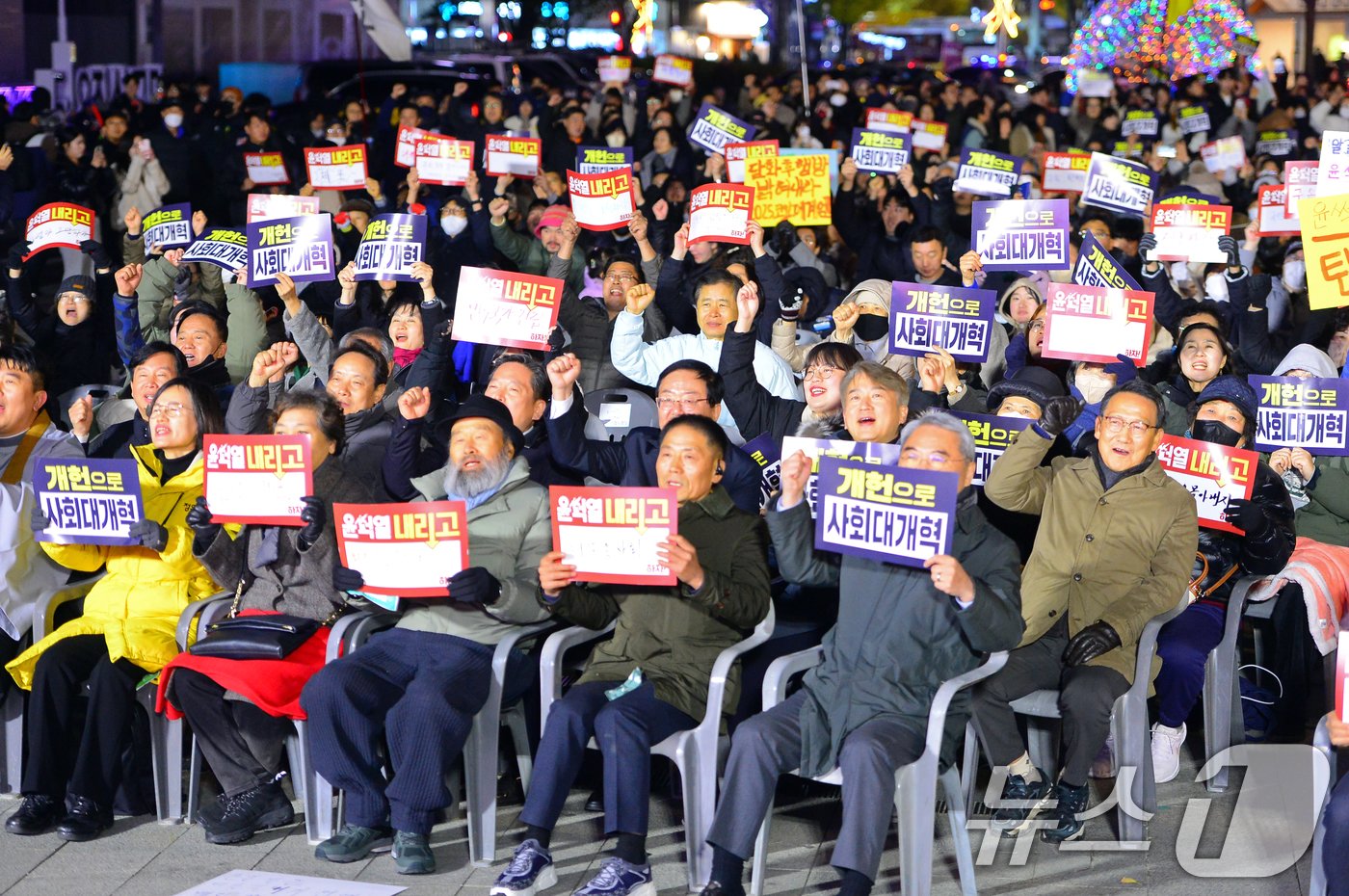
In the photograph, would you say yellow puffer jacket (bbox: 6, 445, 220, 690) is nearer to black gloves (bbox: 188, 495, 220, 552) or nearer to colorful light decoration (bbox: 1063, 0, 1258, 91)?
black gloves (bbox: 188, 495, 220, 552)

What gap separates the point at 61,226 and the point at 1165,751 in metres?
6.34

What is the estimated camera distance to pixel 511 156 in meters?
11.3

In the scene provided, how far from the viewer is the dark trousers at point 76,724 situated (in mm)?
5676

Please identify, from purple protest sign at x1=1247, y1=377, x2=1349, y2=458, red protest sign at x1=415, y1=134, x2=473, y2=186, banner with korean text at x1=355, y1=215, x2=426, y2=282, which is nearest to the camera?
purple protest sign at x1=1247, y1=377, x2=1349, y2=458

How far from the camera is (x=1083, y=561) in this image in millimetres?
5523

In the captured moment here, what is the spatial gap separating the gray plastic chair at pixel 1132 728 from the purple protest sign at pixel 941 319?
5.83 ft

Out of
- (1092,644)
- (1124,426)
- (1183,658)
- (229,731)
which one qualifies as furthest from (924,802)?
(229,731)

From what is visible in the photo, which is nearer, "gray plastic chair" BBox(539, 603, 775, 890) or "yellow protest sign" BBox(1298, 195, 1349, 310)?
"gray plastic chair" BBox(539, 603, 775, 890)

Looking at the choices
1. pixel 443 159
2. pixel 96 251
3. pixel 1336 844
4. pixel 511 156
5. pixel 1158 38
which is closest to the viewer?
pixel 1336 844

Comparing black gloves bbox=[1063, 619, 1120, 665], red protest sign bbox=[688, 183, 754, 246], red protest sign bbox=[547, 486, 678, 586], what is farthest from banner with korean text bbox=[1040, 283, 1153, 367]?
red protest sign bbox=[547, 486, 678, 586]

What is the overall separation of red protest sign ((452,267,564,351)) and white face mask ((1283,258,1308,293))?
442cm

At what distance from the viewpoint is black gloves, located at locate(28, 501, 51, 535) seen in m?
6.02

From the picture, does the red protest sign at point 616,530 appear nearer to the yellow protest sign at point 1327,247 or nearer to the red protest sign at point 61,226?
the yellow protest sign at point 1327,247

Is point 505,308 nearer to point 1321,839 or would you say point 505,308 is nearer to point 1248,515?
point 1248,515
